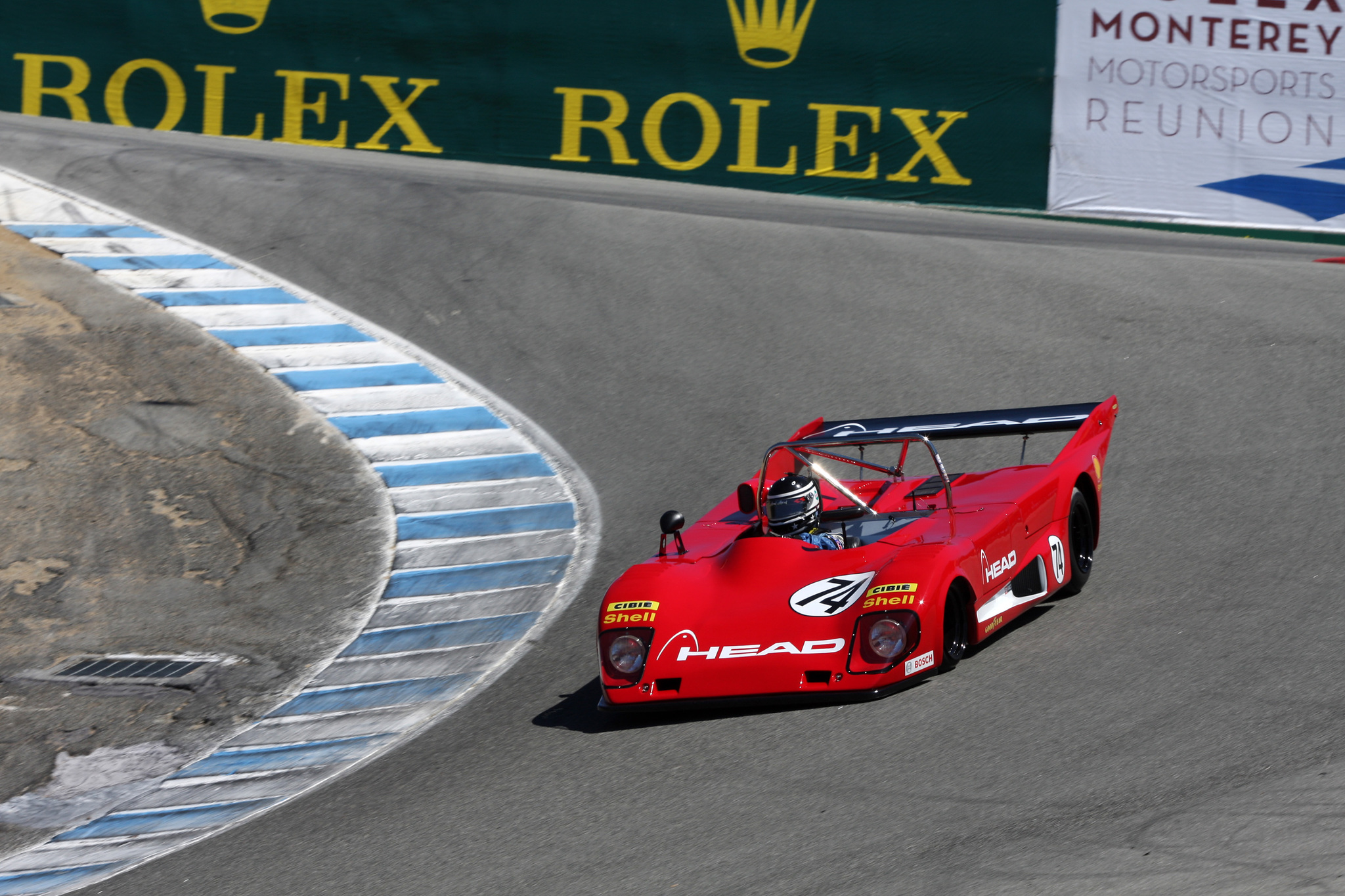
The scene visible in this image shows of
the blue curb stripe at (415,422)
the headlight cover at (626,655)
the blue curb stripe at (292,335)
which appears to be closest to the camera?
the headlight cover at (626,655)

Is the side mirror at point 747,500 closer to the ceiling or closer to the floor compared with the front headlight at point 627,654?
closer to the ceiling

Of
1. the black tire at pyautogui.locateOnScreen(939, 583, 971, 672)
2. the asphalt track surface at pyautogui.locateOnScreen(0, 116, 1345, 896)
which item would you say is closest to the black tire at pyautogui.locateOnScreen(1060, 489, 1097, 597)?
the asphalt track surface at pyautogui.locateOnScreen(0, 116, 1345, 896)

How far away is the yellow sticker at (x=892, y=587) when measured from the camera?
6145 mm

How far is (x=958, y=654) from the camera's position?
21.4 feet

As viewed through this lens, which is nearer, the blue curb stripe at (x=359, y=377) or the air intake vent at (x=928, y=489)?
the air intake vent at (x=928, y=489)

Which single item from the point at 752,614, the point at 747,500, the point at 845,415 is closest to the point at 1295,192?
the point at 845,415

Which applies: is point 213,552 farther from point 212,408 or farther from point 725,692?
point 725,692

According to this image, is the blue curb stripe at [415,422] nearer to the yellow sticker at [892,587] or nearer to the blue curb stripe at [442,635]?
the blue curb stripe at [442,635]

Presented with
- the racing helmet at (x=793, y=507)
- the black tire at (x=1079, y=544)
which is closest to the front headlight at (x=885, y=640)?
the racing helmet at (x=793, y=507)

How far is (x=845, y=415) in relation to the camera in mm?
10516

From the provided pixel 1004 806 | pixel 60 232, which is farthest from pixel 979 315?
pixel 60 232

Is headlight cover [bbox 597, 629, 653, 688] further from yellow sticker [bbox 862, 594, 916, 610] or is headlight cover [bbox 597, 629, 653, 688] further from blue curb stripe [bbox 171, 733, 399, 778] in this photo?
blue curb stripe [bbox 171, 733, 399, 778]

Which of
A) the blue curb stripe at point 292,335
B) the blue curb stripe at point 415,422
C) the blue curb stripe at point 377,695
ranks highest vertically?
the blue curb stripe at point 292,335

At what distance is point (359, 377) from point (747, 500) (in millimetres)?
4957
